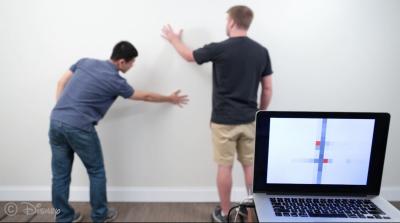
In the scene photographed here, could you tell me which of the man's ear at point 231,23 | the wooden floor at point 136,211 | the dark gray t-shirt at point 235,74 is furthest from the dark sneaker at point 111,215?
the man's ear at point 231,23

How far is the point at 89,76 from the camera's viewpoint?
1812mm

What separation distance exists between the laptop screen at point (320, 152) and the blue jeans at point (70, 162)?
3.94 ft

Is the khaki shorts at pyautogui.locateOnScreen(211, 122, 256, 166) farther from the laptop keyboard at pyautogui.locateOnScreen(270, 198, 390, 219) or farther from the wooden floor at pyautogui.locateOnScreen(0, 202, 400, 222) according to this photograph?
the laptop keyboard at pyautogui.locateOnScreen(270, 198, 390, 219)

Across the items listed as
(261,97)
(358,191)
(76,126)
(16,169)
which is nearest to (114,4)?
(76,126)

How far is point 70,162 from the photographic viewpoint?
1.93 metres

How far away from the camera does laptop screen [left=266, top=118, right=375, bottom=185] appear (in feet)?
3.25

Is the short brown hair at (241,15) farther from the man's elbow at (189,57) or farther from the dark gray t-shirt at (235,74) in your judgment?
the man's elbow at (189,57)

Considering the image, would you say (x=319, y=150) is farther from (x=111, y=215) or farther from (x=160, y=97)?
(x=111, y=215)

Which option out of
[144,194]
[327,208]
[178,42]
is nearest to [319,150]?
[327,208]

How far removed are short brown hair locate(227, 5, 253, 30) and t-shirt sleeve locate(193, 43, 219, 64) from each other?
0.64ft

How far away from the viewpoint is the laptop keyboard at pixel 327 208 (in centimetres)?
93

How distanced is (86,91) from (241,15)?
1047 millimetres

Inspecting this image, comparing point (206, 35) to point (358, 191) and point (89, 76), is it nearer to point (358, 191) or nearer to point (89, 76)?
point (89, 76)

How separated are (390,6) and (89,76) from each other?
81.5 inches
